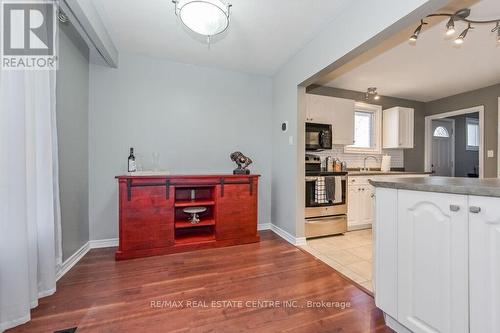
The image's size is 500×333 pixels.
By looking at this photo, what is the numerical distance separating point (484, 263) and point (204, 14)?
2.19m

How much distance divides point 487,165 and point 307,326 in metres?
4.52

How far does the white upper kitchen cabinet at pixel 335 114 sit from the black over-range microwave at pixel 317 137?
108 mm

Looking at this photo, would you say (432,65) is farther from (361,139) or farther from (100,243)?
(100,243)

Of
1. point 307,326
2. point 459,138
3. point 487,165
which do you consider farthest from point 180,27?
point 459,138

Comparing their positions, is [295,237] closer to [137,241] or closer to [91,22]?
[137,241]

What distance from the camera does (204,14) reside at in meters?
1.66

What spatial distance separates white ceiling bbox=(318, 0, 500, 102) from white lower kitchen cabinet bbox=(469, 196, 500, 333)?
2057 mm

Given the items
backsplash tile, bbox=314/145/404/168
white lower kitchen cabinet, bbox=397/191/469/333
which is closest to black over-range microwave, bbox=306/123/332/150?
backsplash tile, bbox=314/145/404/168

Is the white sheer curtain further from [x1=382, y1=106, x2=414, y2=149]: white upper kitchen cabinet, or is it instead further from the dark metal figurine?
[x1=382, y1=106, x2=414, y2=149]: white upper kitchen cabinet

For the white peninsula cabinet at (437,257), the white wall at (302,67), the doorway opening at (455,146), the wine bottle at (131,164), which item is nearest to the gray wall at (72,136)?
the wine bottle at (131,164)

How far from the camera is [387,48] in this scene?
8.57 ft

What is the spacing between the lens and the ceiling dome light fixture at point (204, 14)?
1.60 meters

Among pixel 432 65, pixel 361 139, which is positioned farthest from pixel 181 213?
pixel 432 65

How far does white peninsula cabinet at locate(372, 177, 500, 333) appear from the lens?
930 mm
